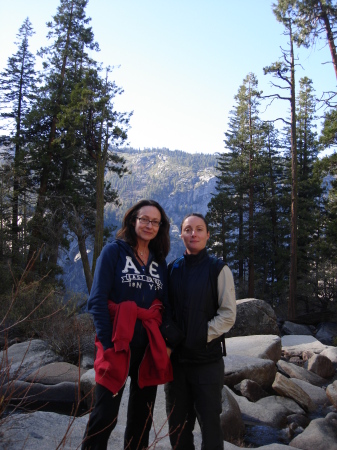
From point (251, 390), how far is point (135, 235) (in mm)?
4385

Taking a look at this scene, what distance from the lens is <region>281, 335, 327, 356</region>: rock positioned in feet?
32.9

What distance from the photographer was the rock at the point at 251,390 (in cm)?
612

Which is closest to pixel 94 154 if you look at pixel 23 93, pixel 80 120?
pixel 80 120

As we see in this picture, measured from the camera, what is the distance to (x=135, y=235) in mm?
3055

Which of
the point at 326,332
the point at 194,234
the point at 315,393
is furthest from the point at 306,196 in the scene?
the point at 194,234

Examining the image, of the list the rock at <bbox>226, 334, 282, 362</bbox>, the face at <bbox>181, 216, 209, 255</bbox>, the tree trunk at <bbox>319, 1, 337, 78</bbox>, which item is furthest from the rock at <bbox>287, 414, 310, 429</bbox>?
the tree trunk at <bbox>319, 1, 337, 78</bbox>

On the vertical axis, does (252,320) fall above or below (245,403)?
above

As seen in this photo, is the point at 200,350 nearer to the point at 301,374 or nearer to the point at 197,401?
the point at 197,401

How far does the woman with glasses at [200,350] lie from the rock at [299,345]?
7928 mm

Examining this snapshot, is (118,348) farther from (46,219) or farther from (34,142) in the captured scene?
(34,142)

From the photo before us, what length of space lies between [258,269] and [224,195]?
660 cm

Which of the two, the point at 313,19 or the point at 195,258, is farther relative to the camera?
the point at 313,19

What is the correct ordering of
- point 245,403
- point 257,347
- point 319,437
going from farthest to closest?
1. point 257,347
2. point 245,403
3. point 319,437

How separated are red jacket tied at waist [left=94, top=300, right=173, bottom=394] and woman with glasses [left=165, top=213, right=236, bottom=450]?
163 mm
